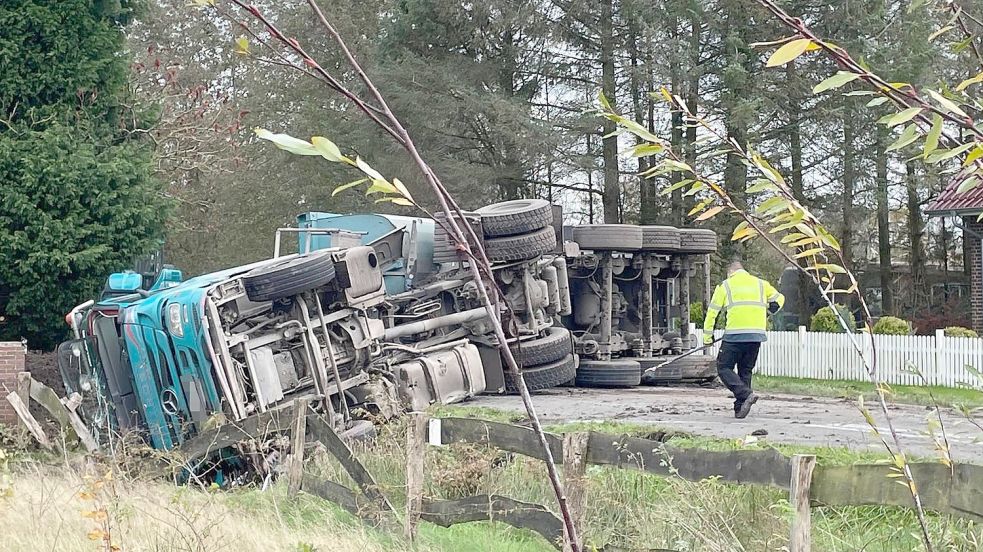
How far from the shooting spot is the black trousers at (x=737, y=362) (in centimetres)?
1058

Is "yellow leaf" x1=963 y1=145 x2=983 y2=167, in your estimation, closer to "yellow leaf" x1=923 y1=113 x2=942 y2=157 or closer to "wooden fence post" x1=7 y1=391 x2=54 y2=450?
"yellow leaf" x1=923 y1=113 x2=942 y2=157

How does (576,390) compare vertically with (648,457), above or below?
below

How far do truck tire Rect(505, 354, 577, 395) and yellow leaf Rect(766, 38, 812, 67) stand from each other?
36.9 feet

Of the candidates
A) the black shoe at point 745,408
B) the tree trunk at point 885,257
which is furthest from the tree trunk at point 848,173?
the black shoe at point 745,408

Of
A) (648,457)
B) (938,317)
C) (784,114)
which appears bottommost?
(938,317)

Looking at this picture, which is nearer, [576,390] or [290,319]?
[290,319]

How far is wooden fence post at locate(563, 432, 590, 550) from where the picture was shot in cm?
557

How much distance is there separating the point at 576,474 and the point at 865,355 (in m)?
12.6

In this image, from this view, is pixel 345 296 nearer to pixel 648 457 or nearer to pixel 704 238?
pixel 648 457

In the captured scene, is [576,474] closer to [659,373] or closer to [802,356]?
[659,373]

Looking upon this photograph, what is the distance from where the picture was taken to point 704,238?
1653 cm

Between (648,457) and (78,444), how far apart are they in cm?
673

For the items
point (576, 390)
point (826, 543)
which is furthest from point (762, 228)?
point (576, 390)

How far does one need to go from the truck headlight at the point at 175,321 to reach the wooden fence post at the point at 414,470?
11.4 feet
